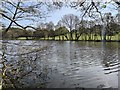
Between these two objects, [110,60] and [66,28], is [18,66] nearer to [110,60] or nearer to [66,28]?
[66,28]

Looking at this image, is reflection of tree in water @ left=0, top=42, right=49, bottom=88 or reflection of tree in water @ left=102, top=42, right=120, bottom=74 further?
reflection of tree in water @ left=102, top=42, right=120, bottom=74

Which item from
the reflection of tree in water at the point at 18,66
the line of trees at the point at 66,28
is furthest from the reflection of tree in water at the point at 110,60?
the reflection of tree in water at the point at 18,66

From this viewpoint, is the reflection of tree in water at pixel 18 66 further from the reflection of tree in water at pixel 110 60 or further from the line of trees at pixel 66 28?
the reflection of tree in water at pixel 110 60

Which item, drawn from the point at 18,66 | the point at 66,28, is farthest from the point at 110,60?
the point at 18,66

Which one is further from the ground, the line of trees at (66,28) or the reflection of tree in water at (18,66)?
the line of trees at (66,28)

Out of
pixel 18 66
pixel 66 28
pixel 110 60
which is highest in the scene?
pixel 66 28

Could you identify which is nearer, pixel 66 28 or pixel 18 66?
pixel 18 66

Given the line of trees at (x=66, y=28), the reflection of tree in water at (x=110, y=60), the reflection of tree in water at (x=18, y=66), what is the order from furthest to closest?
the reflection of tree in water at (x=110, y=60) → the reflection of tree in water at (x=18, y=66) → the line of trees at (x=66, y=28)

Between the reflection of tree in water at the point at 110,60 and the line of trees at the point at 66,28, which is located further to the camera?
the reflection of tree in water at the point at 110,60

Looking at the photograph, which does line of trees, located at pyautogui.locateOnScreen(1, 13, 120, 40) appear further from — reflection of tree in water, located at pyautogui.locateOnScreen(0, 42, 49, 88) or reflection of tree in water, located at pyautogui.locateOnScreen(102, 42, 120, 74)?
reflection of tree in water, located at pyautogui.locateOnScreen(102, 42, 120, 74)

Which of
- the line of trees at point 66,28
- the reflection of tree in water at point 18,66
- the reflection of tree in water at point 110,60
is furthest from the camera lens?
the reflection of tree in water at point 110,60

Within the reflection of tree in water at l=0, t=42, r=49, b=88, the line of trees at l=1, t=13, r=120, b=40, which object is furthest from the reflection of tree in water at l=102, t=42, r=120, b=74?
the reflection of tree in water at l=0, t=42, r=49, b=88

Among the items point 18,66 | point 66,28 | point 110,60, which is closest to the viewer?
point 18,66

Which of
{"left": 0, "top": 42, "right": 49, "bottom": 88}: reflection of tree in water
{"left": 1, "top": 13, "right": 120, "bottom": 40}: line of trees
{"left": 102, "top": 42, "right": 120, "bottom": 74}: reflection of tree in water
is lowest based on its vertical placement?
{"left": 102, "top": 42, "right": 120, "bottom": 74}: reflection of tree in water
